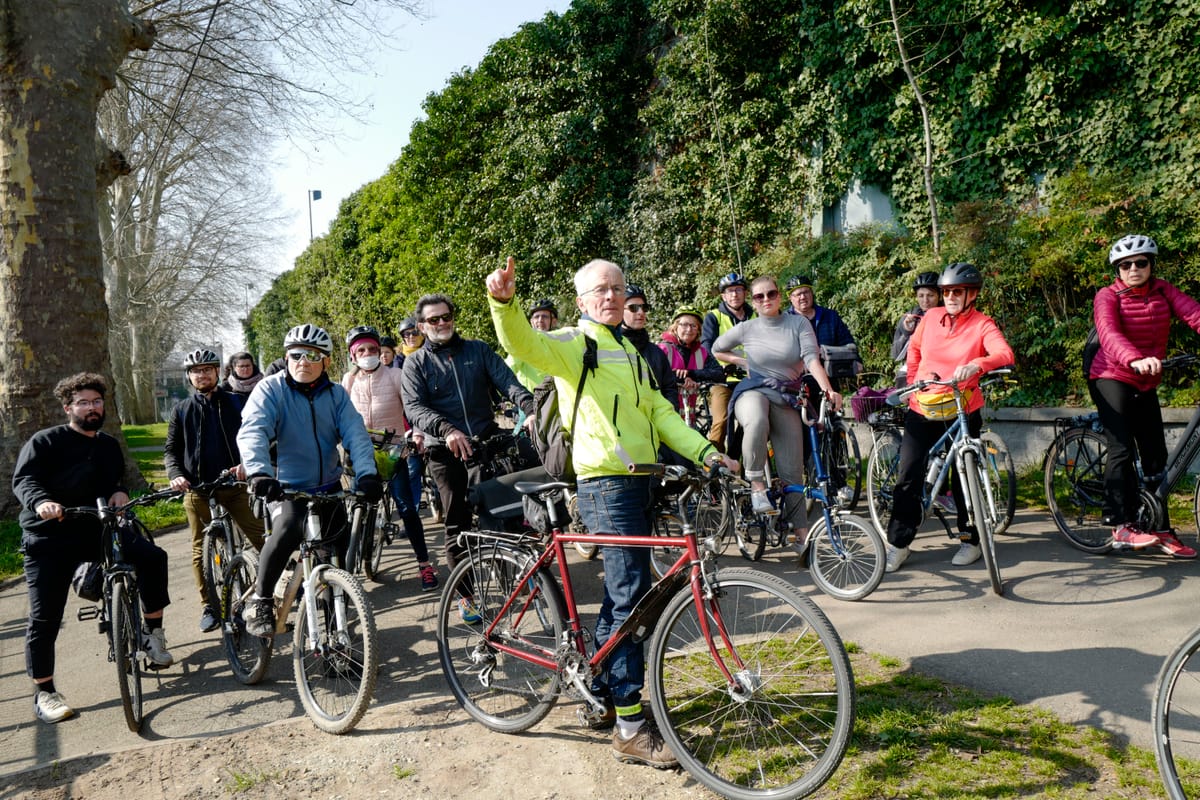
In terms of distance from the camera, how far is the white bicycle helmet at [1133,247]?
17.5ft

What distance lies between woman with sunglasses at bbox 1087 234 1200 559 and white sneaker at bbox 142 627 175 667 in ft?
20.1

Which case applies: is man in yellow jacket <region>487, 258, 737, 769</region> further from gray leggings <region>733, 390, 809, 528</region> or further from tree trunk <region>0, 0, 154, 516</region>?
tree trunk <region>0, 0, 154, 516</region>

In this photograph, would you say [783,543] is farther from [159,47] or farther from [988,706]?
[159,47]

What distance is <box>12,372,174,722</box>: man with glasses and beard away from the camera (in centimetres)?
452

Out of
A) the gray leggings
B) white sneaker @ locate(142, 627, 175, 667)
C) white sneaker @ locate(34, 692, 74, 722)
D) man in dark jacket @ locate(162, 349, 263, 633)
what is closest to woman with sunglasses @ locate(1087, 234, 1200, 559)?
Answer: the gray leggings

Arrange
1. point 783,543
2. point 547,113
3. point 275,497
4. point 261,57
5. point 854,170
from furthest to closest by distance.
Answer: point 547,113
point 261,57
point 854,170
point 783,543
point 275,497

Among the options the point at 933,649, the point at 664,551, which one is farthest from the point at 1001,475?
the point at 664,551

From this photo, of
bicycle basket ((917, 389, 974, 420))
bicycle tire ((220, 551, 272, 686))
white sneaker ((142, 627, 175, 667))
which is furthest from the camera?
bicycle basket ((917, 389, 974, 420))

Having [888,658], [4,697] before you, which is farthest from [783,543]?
[4,697]

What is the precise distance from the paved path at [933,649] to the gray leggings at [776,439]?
492mm

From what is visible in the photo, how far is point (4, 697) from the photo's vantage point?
4.84m

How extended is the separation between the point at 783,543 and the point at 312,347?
11.9 feet

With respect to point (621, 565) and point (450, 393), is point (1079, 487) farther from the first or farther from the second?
point (450, 393)

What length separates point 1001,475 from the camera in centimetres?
595
